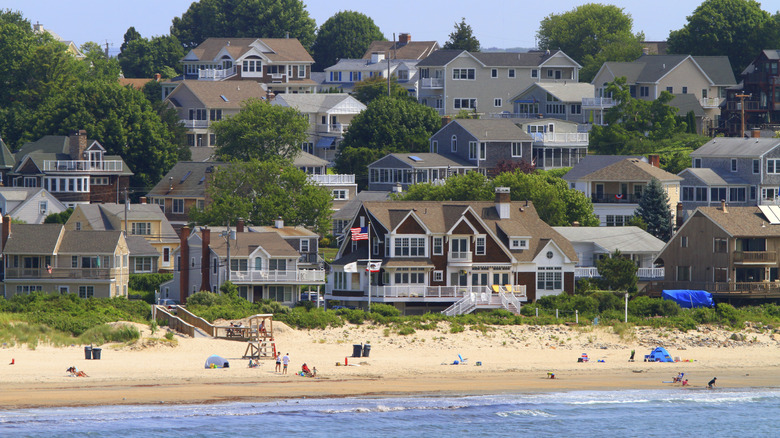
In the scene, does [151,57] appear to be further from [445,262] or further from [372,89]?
[445,262]

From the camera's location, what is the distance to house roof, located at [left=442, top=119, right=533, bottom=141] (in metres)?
119

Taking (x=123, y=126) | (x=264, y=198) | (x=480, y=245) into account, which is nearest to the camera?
(x=480, y=245)

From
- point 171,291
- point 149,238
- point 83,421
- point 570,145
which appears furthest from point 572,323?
point 570,145

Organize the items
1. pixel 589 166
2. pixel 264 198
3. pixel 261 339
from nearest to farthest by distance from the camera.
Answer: pixel 261 339, pixel 264 198, pixel 589 166

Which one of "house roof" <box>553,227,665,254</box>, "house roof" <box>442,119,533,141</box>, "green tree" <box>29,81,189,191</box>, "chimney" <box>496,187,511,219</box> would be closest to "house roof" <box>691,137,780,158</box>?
"house roof" <box>442,119,533,141</box>

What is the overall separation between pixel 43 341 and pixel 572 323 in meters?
25.9

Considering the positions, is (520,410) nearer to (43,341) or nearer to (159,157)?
(43,341)

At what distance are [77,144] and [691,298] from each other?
55910 mm

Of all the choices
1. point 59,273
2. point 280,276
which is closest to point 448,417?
point 280,276

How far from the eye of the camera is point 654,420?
58719mm

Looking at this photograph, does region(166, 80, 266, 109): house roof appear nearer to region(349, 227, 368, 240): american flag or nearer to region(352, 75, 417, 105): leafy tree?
region(352, 75, 417, 105): leafy tree

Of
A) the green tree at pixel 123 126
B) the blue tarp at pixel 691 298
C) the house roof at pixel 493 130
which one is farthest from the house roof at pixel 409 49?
the blue tarp at pixel 691 298

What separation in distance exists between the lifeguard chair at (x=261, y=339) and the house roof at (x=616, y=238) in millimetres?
26825

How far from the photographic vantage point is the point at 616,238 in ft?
294
